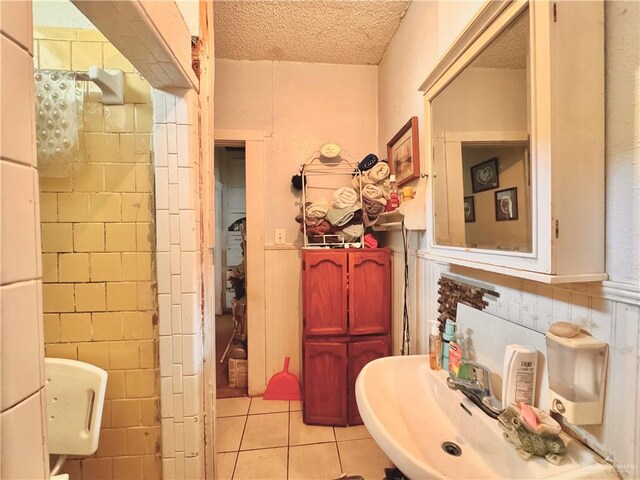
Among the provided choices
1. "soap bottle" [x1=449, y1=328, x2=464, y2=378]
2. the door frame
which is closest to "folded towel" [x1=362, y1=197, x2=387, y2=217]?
the door frame

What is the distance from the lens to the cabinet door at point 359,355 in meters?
1.65

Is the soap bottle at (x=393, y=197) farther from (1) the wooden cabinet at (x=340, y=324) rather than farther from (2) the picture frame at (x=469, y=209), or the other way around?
(2) the picture frame at (x=469, y=209)

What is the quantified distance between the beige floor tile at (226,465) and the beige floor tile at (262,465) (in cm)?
3

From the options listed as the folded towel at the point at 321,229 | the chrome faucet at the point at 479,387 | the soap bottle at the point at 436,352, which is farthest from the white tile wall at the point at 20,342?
the folded towel at the point at 321,229

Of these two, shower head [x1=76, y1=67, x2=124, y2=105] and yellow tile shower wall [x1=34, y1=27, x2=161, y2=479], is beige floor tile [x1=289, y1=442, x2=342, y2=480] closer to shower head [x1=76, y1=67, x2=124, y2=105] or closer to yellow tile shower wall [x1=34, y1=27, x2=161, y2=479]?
yellow tile shower wall [x1=34, y1=27, x2=161, y2=479]

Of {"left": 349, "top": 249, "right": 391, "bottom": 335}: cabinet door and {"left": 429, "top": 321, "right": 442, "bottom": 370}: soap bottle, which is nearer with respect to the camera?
{"left": 429, "top": 321, "right": 442, "bottom": 370}: soap bottle

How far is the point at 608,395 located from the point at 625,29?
71cm

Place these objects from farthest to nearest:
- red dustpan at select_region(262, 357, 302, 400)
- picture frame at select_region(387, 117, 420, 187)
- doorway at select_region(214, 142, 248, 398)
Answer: doorway at select_region(214, 142, 248, 398), red dustpan at select_region(262, 357, 302, 400), picture frame at select_region(387, 117, 420, 187)

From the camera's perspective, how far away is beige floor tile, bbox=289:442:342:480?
1335 millimetres

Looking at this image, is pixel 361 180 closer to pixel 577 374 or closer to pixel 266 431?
pixel 577 374

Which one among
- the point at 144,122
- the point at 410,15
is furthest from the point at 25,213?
the point at 410,15

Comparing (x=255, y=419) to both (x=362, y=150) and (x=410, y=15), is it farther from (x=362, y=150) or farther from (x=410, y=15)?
(x=410, y=15)

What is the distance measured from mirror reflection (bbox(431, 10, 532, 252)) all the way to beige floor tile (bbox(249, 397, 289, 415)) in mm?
1598

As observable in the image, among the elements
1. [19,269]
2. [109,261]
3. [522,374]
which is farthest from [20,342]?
[522,374]
